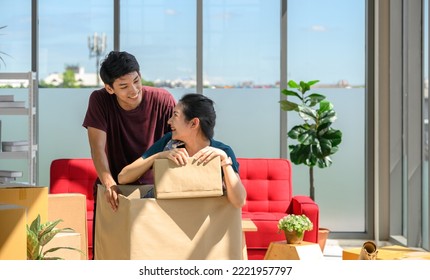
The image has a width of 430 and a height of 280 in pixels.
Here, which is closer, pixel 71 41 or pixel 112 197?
pixel 112 197

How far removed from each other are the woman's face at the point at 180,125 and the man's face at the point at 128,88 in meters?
0.43

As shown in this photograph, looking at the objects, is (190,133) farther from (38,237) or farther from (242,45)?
(242,45)

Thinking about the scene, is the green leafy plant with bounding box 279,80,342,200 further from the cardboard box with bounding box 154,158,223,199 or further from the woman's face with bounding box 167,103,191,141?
the cardboard box with bounding box 154,158,223,199

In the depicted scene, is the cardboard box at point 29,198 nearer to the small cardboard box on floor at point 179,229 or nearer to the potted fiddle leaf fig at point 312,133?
the small cardboard box on floor at point 179,229

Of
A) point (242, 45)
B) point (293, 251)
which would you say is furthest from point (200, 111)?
point (242, 45)

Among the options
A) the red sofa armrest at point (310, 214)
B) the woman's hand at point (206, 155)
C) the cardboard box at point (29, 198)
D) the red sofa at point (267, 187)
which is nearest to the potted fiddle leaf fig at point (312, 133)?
the red sofa at point (267, 187)

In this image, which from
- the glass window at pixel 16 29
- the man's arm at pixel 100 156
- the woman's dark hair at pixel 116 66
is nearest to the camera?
the man's arm at pixel 100 156

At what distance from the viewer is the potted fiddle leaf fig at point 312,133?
696 centimetres

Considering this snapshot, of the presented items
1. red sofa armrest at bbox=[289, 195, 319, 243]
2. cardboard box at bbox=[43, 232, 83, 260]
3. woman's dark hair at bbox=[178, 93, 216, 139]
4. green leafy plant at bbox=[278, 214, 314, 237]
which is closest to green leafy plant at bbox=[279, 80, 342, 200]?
red sofa armrest at bbox=[289, 195, 319, 243]

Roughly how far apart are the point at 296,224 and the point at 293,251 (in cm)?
19

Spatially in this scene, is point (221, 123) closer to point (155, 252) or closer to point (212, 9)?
point (212, 9)

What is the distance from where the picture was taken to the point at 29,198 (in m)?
2.49

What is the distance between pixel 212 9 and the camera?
759 cm

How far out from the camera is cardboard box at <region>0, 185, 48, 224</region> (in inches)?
97.3
